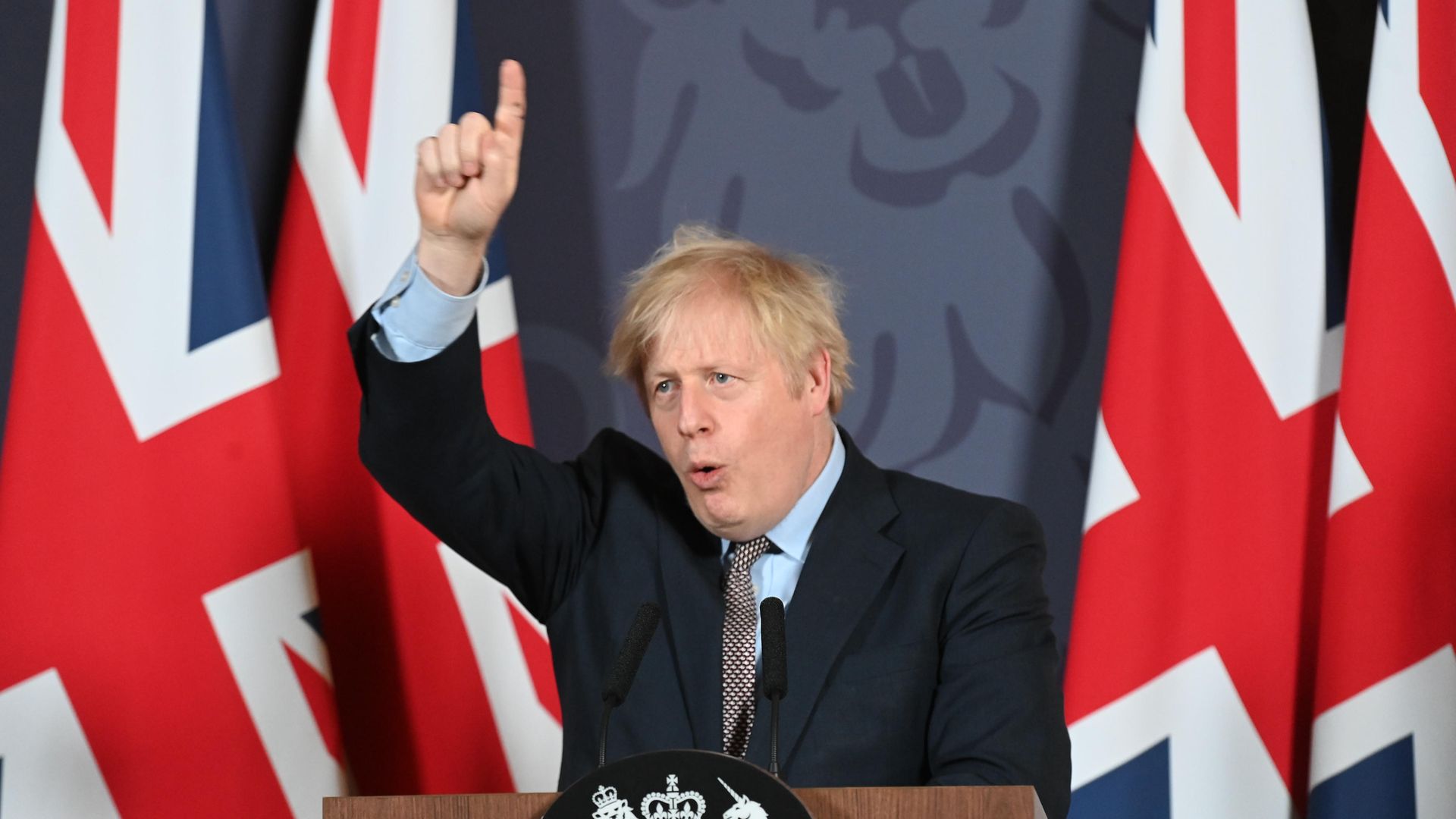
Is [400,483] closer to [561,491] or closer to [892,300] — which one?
[561,491]

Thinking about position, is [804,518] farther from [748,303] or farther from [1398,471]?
[1398,471]

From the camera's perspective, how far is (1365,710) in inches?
88.2

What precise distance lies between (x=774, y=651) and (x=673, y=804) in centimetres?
22

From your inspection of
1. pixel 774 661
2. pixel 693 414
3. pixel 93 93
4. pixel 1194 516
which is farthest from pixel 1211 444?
pixel 93 93

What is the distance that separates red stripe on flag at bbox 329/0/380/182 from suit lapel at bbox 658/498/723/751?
936 millimetres

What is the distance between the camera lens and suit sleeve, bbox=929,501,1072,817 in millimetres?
1587

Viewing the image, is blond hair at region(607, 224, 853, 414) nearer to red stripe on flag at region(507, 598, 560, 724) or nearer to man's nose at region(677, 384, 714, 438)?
man's nose at region(677, 384, 714, 438)

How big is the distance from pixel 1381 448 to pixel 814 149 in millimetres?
1108

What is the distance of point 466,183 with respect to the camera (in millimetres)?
1561

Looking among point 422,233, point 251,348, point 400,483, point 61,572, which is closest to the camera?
point 422,233

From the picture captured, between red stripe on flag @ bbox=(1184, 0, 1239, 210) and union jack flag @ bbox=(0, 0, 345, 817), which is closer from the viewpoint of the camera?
union jack flag @ bbox=(0, 0, 345, 817)

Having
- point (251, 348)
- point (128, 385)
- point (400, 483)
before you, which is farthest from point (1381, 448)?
point (128, 385)

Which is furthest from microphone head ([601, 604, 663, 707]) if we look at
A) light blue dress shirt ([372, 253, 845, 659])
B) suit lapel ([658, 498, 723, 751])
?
suit lapel ([658, 498, 723, 751])

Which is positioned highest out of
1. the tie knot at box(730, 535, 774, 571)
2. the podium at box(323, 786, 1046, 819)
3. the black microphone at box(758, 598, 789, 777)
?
the black microphone at box(758, 598, 789, 777)
